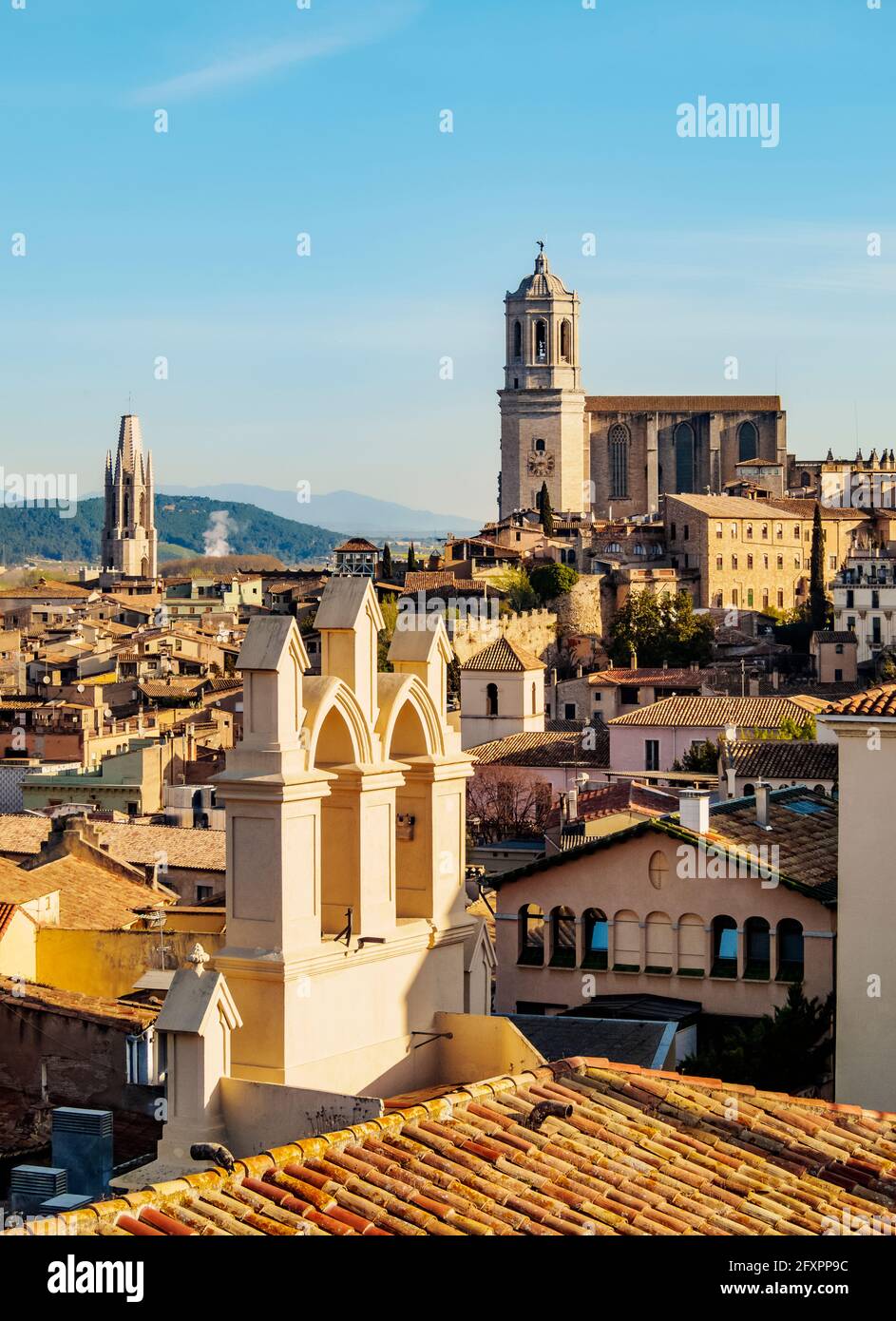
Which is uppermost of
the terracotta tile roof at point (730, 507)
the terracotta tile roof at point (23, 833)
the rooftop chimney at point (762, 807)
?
the terracotta tile roof at point (730, 507)

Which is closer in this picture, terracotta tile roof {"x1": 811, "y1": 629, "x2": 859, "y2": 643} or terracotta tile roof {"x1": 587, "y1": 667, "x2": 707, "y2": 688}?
terracotta tile roof {"x1": 587, "y1": 667, "x2": 707, "y2": 688}

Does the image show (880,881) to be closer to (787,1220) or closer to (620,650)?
(787,1220)

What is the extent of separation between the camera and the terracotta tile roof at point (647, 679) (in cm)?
6203

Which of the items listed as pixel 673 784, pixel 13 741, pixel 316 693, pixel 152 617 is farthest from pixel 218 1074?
pixel 152 617

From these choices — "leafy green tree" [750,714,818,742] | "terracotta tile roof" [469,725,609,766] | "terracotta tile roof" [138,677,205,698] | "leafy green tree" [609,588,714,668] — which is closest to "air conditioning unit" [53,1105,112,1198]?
"leafy green tree" [750,714,818,742]

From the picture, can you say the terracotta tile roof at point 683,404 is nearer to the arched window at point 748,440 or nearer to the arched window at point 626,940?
the arched window at point 748,440

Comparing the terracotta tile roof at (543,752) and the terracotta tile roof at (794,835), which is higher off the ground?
the terracotta tile roof at (794,835)

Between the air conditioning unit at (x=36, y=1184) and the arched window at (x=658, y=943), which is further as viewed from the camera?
the arched window at (x=658, y=943)

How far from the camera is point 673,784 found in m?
42.7

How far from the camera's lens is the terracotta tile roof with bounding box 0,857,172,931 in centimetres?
1711

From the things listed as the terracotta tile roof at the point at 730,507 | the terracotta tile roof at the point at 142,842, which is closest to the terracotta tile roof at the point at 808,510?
the terracotta tile roof at the point at 730,507

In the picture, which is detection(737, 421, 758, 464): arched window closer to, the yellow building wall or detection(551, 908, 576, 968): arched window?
detection(551, 908, 576, 968): arched window

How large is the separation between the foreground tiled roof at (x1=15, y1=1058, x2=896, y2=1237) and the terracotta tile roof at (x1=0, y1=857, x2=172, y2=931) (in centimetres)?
866

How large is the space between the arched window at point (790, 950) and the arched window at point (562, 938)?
1532 millimetres
